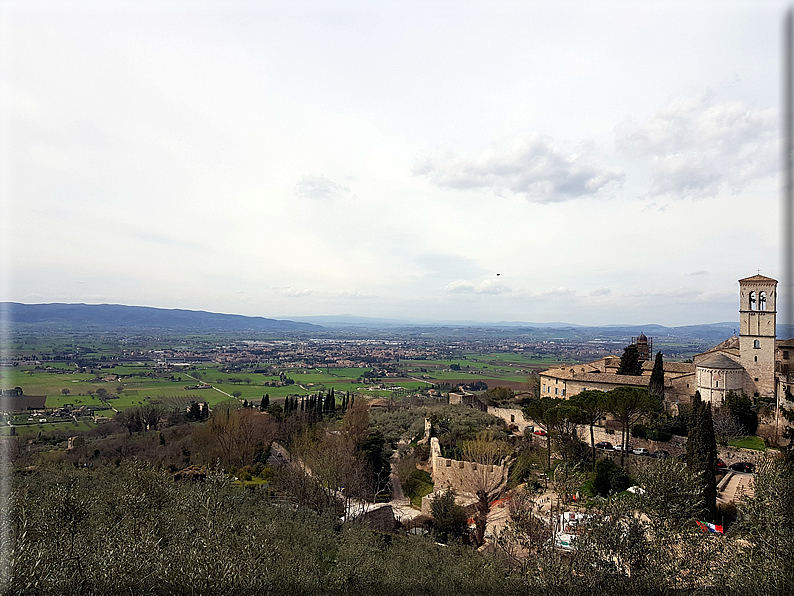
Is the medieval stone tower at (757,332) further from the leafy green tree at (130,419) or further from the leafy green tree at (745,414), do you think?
the leafy green tree at (130,419)

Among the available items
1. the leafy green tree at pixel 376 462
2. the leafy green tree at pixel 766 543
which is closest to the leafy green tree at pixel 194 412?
the leafy green tree at pixel 376 462

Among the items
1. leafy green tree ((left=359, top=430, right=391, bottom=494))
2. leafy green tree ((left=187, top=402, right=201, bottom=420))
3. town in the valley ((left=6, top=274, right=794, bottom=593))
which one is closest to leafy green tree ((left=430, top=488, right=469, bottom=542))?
town in the valley ((left=6, top=274, right=794, bottom=593))

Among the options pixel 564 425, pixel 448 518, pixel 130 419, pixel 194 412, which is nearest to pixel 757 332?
pixel 564 425

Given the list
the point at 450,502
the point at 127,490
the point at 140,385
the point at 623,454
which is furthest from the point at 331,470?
the point at 140,385

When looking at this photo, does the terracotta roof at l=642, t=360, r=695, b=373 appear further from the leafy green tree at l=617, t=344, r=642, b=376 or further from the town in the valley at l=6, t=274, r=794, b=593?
the leafy green tree at l=617, t=344, r=642, b=376

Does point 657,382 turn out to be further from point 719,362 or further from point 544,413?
point 544,413
